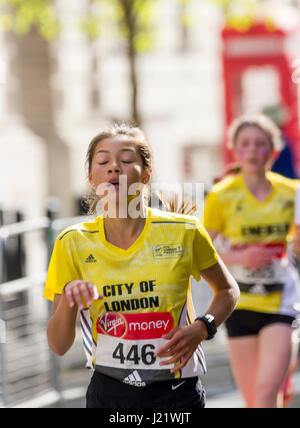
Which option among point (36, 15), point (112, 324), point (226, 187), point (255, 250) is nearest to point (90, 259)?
point (112, 324)

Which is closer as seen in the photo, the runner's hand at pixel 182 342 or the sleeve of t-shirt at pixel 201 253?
the runner's hand at pixel 182 342

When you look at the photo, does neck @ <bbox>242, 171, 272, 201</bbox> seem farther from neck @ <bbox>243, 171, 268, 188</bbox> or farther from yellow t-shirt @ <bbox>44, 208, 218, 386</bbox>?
yellow t-shirt @ <bbox>44, 208, 218, 386</bbox>

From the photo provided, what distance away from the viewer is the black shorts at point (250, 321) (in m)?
4.77

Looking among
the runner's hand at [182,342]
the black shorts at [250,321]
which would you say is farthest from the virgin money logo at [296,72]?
the runner's hand at [182,342]

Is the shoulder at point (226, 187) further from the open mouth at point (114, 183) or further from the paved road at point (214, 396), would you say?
the paved road at point (214, 396)

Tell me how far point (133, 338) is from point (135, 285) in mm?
177

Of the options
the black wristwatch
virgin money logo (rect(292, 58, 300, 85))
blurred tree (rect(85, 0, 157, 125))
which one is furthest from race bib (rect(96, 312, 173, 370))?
virgin money logo (rect(292, 58, 300, 85))

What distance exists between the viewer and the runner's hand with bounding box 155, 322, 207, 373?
9.86 ft

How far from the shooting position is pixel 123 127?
3346 mm

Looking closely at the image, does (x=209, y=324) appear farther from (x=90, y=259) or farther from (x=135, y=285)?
(x=90, y=259)

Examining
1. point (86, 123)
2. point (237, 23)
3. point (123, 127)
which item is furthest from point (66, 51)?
point (123, 127)

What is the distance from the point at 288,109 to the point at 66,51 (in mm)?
8073

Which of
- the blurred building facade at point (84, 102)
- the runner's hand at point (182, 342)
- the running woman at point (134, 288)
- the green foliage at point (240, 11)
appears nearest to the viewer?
the runner's hand at point (182, 342)

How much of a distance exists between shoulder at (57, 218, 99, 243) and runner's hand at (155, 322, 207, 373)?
456 millimetres
